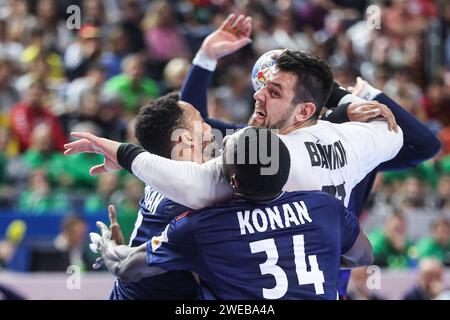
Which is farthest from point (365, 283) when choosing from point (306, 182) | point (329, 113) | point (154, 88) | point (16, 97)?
point (16, 97)

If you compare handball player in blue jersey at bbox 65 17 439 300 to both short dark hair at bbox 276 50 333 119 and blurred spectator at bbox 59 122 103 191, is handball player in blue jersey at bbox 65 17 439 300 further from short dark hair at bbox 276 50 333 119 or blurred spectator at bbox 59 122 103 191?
blurred spectator at bbox 59 122 103 191

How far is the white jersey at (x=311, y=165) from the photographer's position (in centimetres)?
412

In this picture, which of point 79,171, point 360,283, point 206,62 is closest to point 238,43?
point 206,62

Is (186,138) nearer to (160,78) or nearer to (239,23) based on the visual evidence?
(239,23)

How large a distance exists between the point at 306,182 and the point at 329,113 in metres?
0.86

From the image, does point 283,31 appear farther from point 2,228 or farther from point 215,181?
point 215,181

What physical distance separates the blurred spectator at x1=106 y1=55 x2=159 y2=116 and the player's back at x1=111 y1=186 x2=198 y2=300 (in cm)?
677

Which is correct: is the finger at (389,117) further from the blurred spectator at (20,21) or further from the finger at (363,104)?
the blurred spectator at (20,21)

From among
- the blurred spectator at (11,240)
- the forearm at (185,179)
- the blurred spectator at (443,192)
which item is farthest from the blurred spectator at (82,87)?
the forearm at (185,179)

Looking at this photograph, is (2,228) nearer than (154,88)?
Yes

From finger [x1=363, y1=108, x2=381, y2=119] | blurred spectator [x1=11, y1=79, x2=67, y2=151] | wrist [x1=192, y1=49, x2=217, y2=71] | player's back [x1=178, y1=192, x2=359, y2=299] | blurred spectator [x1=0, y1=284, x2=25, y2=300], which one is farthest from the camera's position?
blurred spectator [x1=11, y1=79, x2=67, y2=151]

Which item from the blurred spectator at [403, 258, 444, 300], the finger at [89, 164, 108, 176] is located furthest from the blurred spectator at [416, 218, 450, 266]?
the finger at [89, 164, 108, 176]

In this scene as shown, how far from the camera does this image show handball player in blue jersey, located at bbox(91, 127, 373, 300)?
4039 mm

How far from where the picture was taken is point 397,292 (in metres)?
9.09
